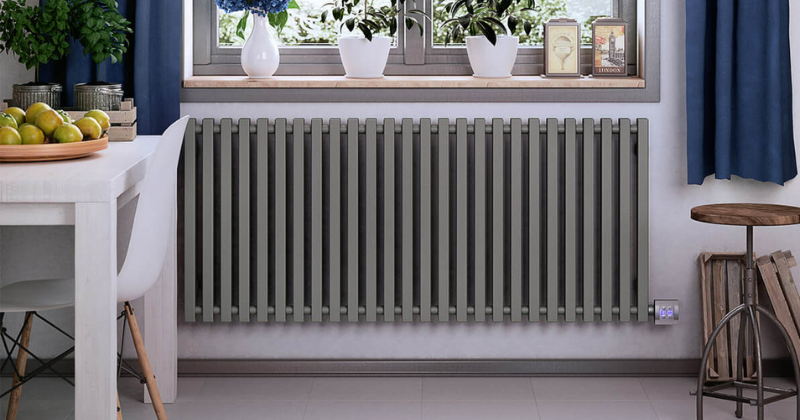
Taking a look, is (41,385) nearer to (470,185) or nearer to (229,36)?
(229,36)

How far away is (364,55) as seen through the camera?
3145 mm

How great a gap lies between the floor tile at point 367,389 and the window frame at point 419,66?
3.19ft

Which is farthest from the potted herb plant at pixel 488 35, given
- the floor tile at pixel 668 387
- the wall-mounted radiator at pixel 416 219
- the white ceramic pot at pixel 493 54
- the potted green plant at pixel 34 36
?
the potted green plant at pixel 34 36

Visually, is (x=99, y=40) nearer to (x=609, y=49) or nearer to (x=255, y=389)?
(x=255, y=389)

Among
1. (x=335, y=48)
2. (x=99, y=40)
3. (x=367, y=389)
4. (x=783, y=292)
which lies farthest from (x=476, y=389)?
(x=99, y=40)

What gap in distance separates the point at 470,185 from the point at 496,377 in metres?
0.69

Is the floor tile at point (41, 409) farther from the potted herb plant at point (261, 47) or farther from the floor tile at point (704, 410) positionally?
the floor tile at point (704, 410)

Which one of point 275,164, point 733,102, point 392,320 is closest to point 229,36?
point 275,164

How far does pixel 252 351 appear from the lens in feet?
10.6

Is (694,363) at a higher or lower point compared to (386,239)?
lower

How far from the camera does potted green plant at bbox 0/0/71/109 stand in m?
2.64

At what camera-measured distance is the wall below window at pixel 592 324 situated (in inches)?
123

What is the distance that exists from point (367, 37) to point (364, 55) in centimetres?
7

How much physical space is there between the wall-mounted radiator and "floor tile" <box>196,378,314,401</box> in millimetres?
224
